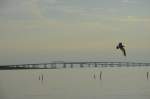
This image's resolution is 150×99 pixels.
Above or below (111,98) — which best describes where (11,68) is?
below

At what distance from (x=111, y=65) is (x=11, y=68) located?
20466 millimetres

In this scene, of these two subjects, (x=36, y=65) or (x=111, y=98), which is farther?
(x=36, y=65)

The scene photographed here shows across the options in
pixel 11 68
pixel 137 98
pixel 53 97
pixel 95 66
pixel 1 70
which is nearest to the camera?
pixel 137 98

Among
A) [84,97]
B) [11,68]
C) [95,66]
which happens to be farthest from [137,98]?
[95,66]

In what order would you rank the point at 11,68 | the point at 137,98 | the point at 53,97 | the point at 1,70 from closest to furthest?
the point at 137,98
the point at 53,97
the point at 1,70
the point at 11,68

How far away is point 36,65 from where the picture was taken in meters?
92.9

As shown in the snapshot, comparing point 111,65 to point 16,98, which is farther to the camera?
point 111,65

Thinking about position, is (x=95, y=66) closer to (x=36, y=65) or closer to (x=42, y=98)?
(x=36, y=65)

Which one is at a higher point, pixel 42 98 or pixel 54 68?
pixel 42 98

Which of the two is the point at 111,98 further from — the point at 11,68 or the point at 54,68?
the point at 54,68

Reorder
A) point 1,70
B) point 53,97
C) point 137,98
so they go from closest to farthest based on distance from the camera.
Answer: point 137,98 < point 53,97 < point 1,70

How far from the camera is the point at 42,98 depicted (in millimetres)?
23984

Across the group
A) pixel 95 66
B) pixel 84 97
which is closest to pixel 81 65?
pixel 95 66

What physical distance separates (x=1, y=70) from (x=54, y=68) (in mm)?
16701
